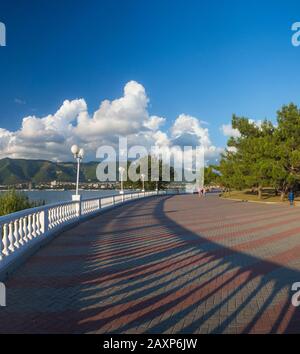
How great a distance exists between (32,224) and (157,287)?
487cm

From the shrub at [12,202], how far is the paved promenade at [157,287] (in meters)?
5.39

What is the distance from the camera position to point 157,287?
19.5ft

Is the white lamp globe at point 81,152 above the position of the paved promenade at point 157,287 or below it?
above

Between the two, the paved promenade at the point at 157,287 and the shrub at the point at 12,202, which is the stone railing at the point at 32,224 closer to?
the paved promenade at the point at 157,287

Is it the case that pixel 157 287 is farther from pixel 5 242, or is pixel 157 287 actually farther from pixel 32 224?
pixel 32 224

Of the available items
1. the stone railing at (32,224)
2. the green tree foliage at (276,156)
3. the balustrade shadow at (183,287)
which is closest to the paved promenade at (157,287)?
the balustrade shadow at (183,287)

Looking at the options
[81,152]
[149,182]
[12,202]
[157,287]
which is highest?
[81,152]

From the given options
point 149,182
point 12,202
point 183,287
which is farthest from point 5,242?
point 149,182

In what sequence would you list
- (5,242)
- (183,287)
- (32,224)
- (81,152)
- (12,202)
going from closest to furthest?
(183,287) → (5,242) → (32,224) → (12,202) → (81,152)

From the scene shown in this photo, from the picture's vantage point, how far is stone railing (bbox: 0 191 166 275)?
704 cm

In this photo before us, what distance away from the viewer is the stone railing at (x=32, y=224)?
7.04m

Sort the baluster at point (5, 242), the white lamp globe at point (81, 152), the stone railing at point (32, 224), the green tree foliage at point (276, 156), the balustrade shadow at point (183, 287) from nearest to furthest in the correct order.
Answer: the balustrade shadow at point (183, 287) < the baluster at point (5, 242) < the stone railing at point (32, 224) < the white lamp globe at point (81, 152) < the green tree foliage at point (276, 156)

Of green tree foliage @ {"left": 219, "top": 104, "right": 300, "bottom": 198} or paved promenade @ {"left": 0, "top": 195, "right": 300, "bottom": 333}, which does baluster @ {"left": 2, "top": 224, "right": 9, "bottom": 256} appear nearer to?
paved promenade @ {"left": 0, "top": 195, "right": 300, "bottom": 333}
